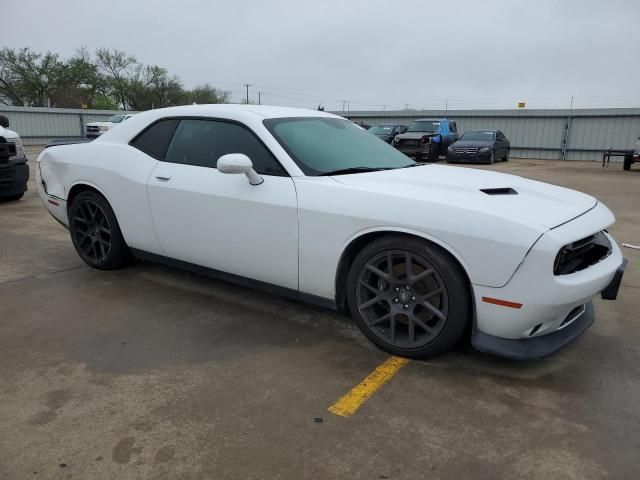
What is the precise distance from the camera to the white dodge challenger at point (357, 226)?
2.60 m

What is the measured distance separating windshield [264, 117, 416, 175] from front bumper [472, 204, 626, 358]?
1.34 m

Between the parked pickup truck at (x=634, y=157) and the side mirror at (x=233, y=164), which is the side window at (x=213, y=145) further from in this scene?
the parked pickup truck at (x=634, y=157)

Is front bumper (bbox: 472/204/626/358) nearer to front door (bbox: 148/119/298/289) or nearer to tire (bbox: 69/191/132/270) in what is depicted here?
front door (bbox: 148/119/298/289)

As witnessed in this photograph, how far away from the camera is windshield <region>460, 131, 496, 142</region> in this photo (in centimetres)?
1911

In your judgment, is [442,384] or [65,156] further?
[65,156]

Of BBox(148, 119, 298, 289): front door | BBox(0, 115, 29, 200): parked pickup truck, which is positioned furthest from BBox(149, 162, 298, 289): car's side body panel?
BBox(0, 115, 29, 200): parked pickup truck

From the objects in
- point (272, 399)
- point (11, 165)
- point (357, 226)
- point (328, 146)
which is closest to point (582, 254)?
point (357, 226)

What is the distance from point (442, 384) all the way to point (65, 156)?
3887mm

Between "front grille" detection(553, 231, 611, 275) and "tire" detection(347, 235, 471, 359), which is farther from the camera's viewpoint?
"tire" detection(347, 235, 471, 359)

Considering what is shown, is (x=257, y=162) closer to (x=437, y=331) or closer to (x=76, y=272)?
(x=437, y=331)

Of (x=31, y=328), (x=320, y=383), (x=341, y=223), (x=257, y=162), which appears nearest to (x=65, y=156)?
(x=31, y=328)

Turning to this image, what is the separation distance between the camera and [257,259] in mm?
3416

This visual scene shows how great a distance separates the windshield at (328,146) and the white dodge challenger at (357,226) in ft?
0.05

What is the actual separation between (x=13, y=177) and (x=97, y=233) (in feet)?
15.9
